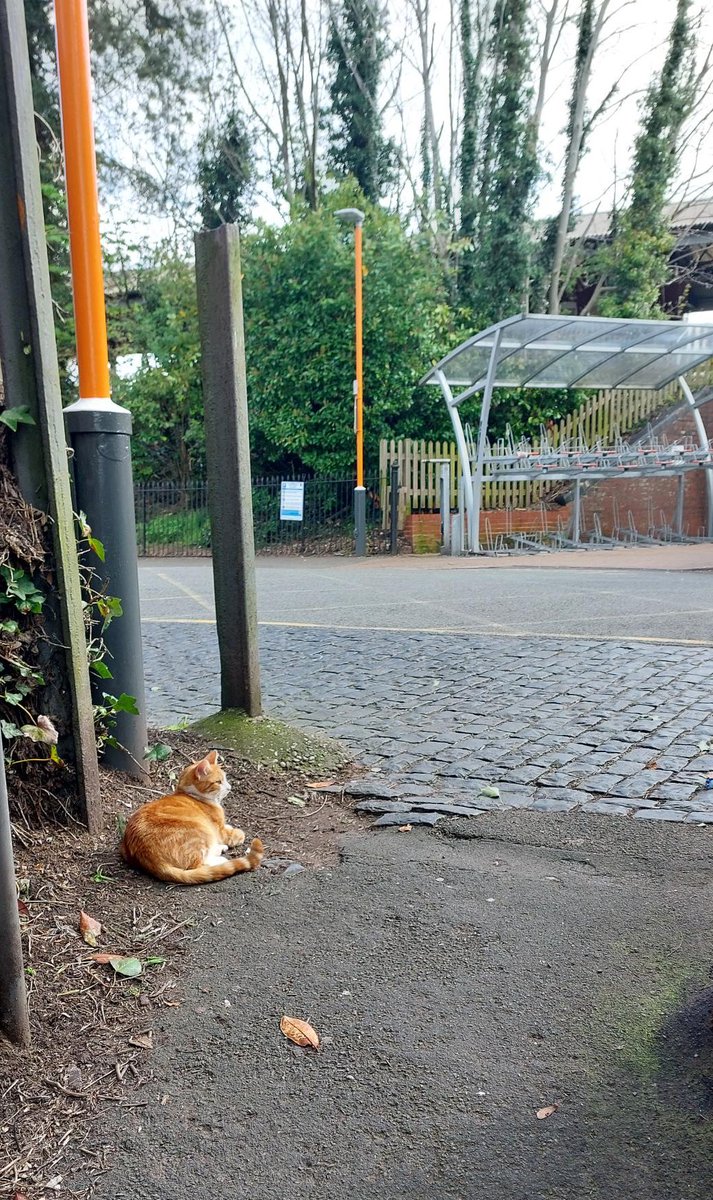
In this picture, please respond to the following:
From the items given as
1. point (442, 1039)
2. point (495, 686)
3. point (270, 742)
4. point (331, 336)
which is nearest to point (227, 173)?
point (331, 336)

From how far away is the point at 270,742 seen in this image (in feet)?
13.3

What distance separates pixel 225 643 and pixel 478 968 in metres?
2.23

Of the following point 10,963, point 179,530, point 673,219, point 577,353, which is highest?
point 673,219

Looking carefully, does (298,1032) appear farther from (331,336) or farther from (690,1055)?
(331,336)

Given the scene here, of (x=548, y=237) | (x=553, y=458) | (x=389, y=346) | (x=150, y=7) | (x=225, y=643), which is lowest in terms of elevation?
(x=225, y=643)

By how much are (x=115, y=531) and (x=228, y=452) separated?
844mm

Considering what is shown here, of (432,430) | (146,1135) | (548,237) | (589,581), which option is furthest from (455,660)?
(548,237)

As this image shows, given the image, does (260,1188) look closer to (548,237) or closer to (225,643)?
(225,643)

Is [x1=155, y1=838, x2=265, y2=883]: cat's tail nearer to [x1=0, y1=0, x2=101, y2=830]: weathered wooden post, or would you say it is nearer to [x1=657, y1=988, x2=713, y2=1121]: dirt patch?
[x1=0, y1=0, x2=101, y2=830]: weathered wooden post

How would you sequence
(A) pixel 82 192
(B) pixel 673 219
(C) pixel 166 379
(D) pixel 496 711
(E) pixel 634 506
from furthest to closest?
1. (B) pixel 673 219
2. (C) pixel 166 379
3. (E) pixel 634 506
4. (D) pixel 496 711
5. (A) pixel 82 192

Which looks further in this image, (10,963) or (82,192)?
(82,192)

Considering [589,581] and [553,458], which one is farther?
[553,458]

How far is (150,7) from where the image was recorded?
86.7 ft

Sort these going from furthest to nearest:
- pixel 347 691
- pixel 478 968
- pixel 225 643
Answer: pixel 347 691 → pixel 225 643 → pixel 478 968
